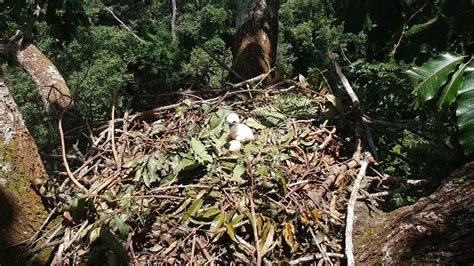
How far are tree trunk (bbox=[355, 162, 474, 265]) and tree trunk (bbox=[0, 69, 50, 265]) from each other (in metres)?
1.31

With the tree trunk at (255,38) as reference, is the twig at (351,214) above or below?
below

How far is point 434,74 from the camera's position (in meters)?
1.73

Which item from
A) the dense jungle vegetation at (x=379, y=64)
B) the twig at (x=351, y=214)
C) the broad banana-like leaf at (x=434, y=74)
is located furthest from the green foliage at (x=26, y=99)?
the broad banana-like leaf at (x=434, y=74)

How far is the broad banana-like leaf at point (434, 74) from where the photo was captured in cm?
171

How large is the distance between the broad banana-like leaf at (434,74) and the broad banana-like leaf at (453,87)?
4 centimetres

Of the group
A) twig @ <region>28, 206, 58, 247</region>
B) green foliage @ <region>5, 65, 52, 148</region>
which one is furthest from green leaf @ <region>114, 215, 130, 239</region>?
green foliage @ <region>5, 65, 52, 148</region>

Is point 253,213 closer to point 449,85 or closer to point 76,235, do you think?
point 76,235

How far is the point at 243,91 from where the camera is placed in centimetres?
329

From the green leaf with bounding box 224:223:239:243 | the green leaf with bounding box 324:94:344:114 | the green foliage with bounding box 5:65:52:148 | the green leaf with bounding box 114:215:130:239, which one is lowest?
the green foliage with bounding box 5:65:52:148

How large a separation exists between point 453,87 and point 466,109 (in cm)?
19

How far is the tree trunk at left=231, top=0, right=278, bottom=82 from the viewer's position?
A: 409cm

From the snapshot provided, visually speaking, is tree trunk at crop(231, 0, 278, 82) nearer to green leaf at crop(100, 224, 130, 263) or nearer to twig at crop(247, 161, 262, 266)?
twig at crop(247, 161, 262, 266)

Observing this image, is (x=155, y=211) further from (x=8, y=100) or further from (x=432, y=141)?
(x=432, y=141)

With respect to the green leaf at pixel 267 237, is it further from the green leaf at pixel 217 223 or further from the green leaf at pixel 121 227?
the green leaf at pixel 121 227
